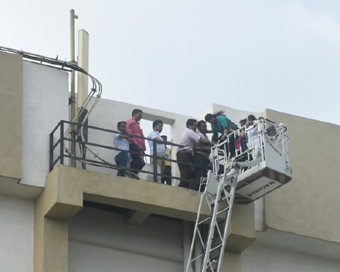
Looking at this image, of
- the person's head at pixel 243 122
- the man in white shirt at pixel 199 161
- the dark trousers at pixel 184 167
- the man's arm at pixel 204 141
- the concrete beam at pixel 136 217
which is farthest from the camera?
the person's head at pixel 243 122

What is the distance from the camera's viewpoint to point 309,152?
22.2m

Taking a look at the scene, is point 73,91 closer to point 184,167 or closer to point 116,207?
point 116,207

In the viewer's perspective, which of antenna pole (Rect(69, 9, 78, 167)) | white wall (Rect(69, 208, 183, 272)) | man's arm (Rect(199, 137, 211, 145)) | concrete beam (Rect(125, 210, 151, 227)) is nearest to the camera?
white wall (Rect(69, 208, 183, 272))

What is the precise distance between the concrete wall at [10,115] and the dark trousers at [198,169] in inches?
147

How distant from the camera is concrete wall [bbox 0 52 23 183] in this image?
737 inches

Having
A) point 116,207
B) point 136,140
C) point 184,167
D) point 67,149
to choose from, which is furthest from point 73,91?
point 184,167

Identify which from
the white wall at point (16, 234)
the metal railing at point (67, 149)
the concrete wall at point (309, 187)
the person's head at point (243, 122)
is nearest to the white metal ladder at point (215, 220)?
the metal railing at point (67, 149)

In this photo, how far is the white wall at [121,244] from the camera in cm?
1945

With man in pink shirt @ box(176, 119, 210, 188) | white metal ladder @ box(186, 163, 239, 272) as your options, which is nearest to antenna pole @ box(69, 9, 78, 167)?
man in pink shirt @ box(176, 119, 210, 188)

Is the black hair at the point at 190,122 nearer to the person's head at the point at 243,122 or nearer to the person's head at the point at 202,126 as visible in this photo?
the person's head at the point at 202,126

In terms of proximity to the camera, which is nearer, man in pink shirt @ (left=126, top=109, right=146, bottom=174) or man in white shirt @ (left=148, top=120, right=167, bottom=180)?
man in pink shirt @ (left=126, top=109, right=146, bottom=174)

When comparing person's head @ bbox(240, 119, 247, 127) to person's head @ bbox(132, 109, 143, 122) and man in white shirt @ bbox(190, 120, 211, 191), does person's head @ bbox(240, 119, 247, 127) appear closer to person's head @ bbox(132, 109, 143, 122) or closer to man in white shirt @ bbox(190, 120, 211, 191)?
man in white shirt @ bbox(190, 120, 211, 191)

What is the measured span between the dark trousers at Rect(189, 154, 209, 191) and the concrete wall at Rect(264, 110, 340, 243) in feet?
5.57

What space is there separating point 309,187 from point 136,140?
413 cm
